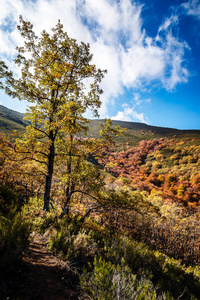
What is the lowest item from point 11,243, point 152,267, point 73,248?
point 152,267

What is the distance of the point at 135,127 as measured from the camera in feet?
534

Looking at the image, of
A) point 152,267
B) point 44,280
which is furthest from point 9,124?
point 152,267

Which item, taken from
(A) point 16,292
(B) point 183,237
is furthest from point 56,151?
(B) point 183,237

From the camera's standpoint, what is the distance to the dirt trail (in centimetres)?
255

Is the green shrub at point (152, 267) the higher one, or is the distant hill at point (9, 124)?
the distant hill at point (9, 124)

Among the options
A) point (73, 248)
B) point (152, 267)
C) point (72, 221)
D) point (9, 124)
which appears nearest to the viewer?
point (73, 248)

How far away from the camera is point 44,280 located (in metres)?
2.96

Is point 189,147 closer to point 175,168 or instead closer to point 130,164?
point 175,168

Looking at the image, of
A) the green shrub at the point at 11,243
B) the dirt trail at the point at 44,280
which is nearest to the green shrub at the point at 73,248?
the dirt trail at the point at 44,280

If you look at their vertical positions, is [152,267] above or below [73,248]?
below

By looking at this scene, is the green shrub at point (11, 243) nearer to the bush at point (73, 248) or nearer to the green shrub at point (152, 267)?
the bush at point (73, 248)

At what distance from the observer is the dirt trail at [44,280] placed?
255 centimetres

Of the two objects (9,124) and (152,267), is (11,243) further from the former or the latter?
(9,124)

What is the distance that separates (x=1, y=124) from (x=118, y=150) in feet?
275
